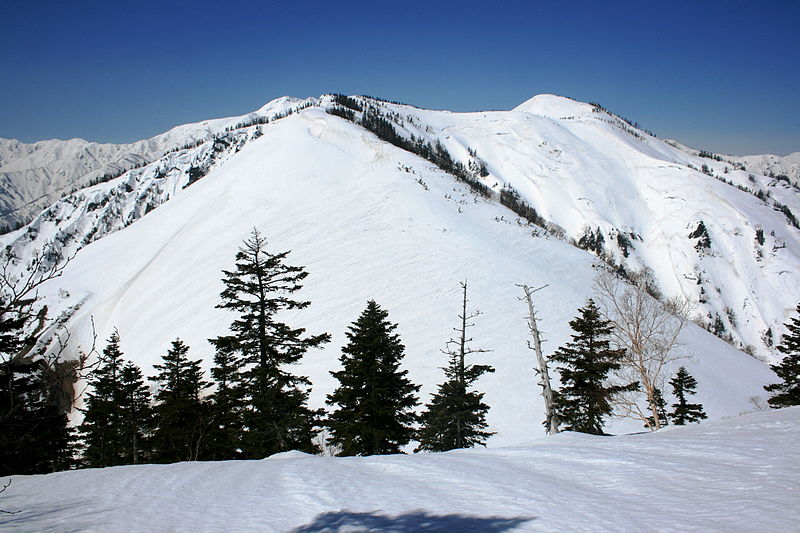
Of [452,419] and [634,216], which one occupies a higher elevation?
[634,216]

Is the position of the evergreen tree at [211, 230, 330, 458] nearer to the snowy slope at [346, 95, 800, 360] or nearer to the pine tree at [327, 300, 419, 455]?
the pine tree at [327, 300, 419, 455]

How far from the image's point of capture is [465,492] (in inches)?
176

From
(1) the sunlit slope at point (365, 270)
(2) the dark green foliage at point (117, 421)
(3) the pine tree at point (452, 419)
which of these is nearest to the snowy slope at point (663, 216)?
(1) the sunlit slope at point (365, 270)

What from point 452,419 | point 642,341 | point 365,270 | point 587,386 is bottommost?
point 452,419

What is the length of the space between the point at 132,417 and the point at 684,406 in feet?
91.1

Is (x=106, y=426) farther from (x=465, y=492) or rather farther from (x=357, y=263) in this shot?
(x=465, y=492)

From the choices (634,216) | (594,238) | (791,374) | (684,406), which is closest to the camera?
(791,374)

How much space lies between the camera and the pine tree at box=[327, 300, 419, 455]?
47.5ft

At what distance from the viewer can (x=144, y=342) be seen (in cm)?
3170

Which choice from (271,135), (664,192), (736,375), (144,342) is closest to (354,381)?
(144,342)

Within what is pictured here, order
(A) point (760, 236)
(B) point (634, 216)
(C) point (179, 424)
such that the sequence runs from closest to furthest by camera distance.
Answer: (C) point (179, 424)
(A) point (760, 236)
(B) point (634, 216)

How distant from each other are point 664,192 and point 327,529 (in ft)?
618

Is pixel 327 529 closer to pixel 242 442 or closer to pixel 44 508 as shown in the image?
pixel 44 508

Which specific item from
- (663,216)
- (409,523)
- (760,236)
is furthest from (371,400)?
(663,216)
